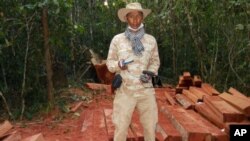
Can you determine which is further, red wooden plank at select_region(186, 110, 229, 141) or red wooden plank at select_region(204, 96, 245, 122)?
red wooden plank at select_region(204, 96, 245, 122)

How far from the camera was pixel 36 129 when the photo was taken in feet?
26.7

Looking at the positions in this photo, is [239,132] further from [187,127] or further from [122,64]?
[122,64]

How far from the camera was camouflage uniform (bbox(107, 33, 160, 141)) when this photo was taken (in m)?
4.96

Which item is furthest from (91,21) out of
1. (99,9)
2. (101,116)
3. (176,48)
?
(101,116)

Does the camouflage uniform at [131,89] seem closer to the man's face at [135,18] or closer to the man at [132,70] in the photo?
the man at [132,70]

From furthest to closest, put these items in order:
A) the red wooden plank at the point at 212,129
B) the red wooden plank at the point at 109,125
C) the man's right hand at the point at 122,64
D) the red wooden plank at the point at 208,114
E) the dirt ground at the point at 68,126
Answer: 1. the dirt ground at the point at 68,126
2. the red wooden plank at the point at 208,114
3. the red wooden plank at the point at 109,125
4. the red wooden plank at the point at 212,129
5. the man's right hand at the point at 122,64

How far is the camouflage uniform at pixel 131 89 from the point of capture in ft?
16.3

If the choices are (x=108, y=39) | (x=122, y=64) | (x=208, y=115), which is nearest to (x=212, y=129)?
(x=208, y=115)

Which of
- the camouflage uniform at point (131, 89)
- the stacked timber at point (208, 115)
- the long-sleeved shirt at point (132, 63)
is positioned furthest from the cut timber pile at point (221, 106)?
the long-sleeved shirt at point (132, 63)

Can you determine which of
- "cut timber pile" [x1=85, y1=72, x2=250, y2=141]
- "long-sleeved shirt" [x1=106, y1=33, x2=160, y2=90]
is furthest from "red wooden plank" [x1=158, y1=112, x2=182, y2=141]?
"long-sleeved shirt" [x1=106, y1=33, x2=160, y2=90]

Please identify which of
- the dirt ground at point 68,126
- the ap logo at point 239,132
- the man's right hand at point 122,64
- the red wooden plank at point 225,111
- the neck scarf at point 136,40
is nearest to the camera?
the man's right hand at point 122,64

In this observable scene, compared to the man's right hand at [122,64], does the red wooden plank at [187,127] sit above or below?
below

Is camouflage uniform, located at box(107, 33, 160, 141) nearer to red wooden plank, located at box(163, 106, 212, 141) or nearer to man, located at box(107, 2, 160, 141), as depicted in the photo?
man, located at box(107, 2, 160, 141)

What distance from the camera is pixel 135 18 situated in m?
4.93
